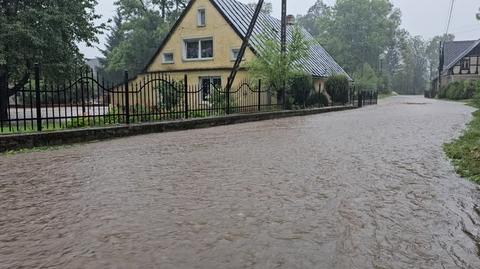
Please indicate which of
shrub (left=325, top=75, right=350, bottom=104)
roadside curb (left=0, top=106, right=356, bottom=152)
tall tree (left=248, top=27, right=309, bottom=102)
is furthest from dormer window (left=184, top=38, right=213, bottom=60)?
roadside curb (left=0, top=106, right=356, bottom=152)

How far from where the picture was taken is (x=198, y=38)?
92.6 ft

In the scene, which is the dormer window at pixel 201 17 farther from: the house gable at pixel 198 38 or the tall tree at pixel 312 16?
the tall tree at pixel 312 16

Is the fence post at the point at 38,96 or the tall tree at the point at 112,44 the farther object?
the tall tree at the point at 112,44

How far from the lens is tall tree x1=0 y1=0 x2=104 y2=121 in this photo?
18.2 metres

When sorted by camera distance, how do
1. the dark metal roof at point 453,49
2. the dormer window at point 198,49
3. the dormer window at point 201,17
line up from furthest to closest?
1. the dark metal roof at point 453,49
2. the dormer window at point 198,49
3. the dormer window at point 201,17

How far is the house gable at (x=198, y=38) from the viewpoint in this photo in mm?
26703

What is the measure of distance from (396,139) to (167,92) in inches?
334

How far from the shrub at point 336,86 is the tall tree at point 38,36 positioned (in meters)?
16.6

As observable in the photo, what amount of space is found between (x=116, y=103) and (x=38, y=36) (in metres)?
7.37

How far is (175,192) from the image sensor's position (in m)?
5.28

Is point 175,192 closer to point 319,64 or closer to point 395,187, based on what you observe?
point 395,187

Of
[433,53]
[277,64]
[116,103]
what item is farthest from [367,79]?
[433,53]

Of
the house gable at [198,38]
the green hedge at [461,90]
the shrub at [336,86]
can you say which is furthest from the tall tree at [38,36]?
the green hedge at [461,90]

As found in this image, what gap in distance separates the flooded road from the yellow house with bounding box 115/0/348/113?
720 inches
